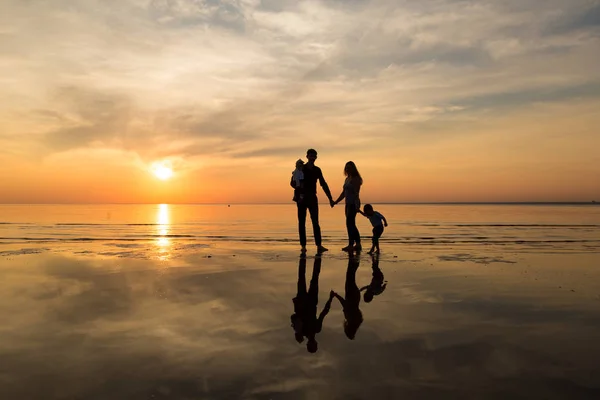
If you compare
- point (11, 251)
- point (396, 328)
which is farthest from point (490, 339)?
point (11, 251)

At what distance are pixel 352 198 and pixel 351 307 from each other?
26.8 ft

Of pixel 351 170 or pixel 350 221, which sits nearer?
pixel 350 221

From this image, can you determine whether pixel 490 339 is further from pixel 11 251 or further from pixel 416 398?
pixel 11 251

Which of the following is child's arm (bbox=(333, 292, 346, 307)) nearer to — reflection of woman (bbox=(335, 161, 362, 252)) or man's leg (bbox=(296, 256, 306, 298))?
man's leg (bbox=(296, 256, 306, 298))

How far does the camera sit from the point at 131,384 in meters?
3.50

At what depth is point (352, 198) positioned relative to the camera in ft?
46.6

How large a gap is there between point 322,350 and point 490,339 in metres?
1.82

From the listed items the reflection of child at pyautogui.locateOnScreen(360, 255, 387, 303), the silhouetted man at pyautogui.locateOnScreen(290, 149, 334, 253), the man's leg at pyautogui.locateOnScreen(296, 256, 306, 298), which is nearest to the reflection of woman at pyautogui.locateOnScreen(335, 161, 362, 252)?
the silhouetted man at pyautogui.locateOnScreen(290, 149, 334, 253)

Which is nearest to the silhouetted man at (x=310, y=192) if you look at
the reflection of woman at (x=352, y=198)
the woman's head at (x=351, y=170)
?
the reflection of woman at (x=352, y=198)

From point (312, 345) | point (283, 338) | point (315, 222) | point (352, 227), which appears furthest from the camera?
point (352, 227)

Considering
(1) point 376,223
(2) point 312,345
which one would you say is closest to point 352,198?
(1) point 376,223

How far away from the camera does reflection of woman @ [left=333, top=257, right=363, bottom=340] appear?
5.15 metres

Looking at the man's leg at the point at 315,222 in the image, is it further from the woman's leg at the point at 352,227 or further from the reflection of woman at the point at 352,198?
the woman's leg at the point at 352,227

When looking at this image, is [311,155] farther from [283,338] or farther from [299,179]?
[283,338]
